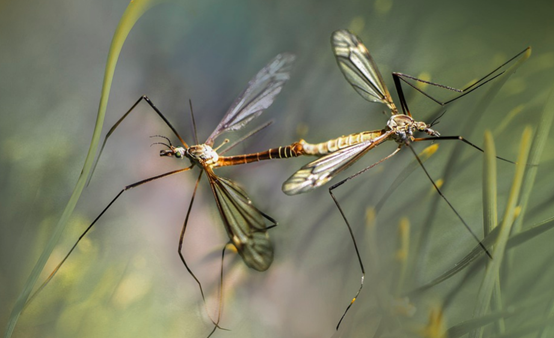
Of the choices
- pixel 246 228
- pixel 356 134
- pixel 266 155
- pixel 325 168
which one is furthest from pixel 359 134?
pixel 246 228

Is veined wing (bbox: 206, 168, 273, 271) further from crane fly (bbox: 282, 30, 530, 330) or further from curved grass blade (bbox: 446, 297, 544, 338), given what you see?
curved grass blade (bbox: 446, 297, 544, 338)

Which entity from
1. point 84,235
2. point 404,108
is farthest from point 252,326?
point 404,108

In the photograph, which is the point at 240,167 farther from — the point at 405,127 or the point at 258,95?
the point at 405,127

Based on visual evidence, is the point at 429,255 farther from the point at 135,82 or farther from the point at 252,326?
the point at 135,82

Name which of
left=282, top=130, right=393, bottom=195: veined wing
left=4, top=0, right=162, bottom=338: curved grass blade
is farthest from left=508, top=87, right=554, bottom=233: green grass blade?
left=4, top=0, right=162, bottom=338: curved grass blade

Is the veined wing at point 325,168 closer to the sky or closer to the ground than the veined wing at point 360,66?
closer to the ground

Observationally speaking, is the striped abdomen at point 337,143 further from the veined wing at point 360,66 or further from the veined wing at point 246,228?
the veined wing at point 246,228

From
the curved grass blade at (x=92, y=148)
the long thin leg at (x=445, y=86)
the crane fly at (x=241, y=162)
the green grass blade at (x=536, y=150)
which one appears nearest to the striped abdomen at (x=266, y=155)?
the crane fly at (x=241, y=162)
